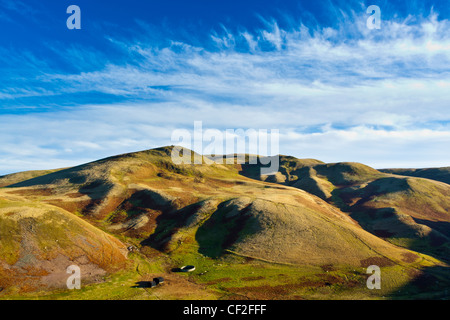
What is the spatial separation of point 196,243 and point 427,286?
1991 inches

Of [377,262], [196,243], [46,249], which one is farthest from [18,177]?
[377,262]

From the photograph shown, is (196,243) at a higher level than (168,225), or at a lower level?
lower

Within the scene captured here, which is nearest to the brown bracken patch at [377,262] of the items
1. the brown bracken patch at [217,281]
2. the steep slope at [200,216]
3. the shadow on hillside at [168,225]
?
the steep slope at [200,216]

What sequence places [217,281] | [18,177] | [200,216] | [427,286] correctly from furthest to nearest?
[18,177] < [200,216] < [217,281] < [427,286]

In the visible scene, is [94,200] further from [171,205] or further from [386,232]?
[386,232]

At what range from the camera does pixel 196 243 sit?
68.2 metres

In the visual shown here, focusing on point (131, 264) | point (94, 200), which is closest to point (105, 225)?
point (94, 200)

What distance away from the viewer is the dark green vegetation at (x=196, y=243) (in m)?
45.0

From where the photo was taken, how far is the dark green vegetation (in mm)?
45000

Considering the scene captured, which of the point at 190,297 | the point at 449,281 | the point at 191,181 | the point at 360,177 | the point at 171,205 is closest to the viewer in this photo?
the point at 190,297

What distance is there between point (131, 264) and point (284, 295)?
33.1 meters

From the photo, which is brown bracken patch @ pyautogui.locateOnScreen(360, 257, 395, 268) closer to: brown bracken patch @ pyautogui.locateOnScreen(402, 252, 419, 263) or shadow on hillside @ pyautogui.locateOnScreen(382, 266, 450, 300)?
shadow on hillside @ pyautogui.locateOnScreen(382, 266, 450, 300)

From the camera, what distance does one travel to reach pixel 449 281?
2013 inches

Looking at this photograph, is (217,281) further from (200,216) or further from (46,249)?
(46,249)
